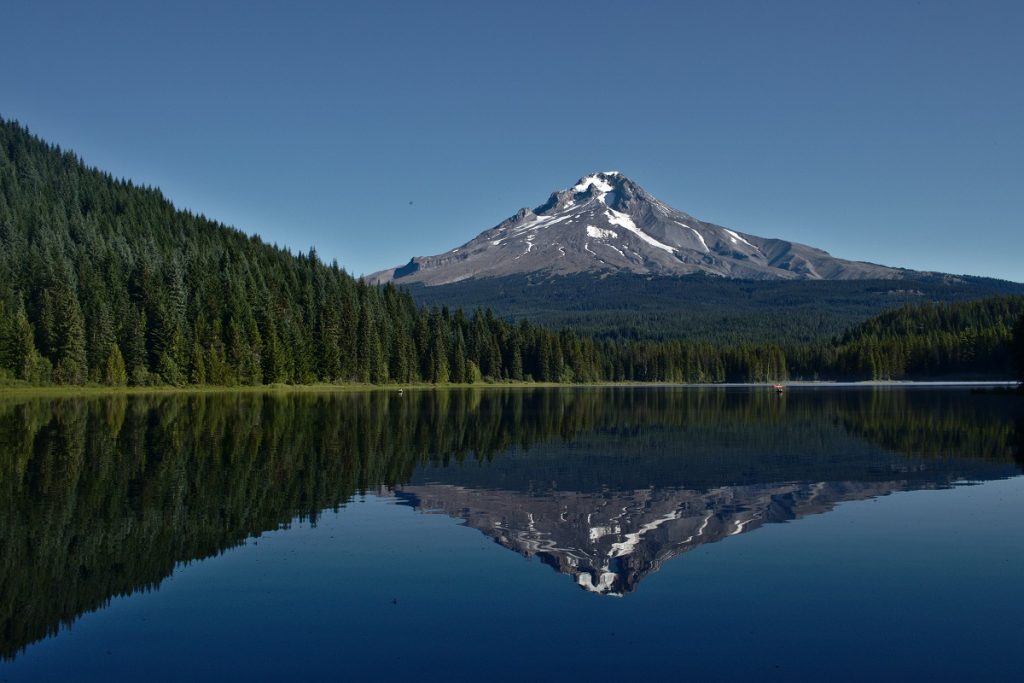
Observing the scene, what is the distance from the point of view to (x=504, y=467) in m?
38.7

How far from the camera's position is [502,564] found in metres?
20.9

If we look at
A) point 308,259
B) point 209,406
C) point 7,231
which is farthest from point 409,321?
point 209,406

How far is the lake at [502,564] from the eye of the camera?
14.4 metres

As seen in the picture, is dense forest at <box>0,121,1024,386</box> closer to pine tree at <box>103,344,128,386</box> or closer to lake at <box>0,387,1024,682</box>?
pine tree at <box>103,344,128,386</box>

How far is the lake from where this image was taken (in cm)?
1438

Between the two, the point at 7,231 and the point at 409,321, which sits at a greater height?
the point at 7,231

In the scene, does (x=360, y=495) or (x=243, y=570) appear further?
(x=360, y=495)

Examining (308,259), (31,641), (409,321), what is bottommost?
(31,641)

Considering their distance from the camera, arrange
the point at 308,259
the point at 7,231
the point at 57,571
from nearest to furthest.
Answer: the point at 57,571
the point at 7,231
the point at 308,259

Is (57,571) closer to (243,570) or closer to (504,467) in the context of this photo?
(243,570)

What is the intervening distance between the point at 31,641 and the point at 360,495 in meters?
15.9

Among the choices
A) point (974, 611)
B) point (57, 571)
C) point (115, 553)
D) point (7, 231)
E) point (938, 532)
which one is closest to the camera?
point (974, 611)

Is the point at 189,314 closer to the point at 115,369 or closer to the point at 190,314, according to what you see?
the point at 190,314

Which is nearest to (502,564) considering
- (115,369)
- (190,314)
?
(115,369)
